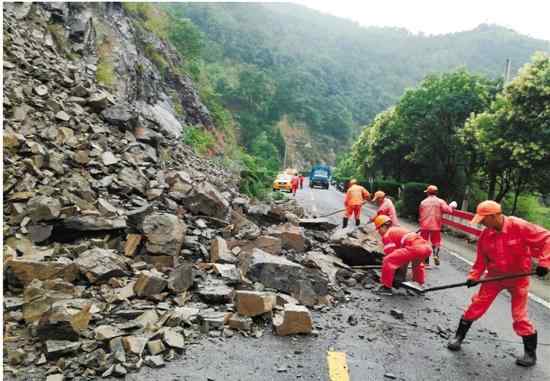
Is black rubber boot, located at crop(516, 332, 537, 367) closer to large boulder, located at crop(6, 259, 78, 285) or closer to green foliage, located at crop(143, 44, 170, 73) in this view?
large boulder, located at crop(6, 259, 78, 285)

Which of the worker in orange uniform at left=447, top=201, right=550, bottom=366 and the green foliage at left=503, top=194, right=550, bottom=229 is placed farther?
the green foliage at left=503, top=194, right=550, bottom=229

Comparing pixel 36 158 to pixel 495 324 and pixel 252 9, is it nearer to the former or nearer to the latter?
pixel 495 324

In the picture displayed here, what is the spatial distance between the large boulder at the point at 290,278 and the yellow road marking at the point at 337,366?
1176 mm

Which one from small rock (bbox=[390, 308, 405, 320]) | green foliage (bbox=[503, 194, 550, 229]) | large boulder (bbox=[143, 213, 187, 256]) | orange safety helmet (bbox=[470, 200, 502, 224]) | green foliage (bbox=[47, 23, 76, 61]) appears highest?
green foliage (bbox=[47, 23, 76, 61])

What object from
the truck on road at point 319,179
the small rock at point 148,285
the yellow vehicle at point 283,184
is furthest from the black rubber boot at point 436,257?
the truck on road at point 319,179

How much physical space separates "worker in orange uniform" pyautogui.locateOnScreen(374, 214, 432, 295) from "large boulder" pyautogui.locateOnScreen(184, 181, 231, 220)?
123 inches

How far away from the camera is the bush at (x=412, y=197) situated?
1794cm

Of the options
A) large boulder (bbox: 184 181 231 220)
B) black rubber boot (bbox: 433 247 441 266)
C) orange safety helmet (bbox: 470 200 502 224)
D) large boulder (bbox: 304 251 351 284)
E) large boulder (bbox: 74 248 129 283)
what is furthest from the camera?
black rubber boot (bbox: 433 247 441 266)

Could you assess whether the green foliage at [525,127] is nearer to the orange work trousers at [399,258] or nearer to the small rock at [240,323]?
the orange work trousers at [399,258]

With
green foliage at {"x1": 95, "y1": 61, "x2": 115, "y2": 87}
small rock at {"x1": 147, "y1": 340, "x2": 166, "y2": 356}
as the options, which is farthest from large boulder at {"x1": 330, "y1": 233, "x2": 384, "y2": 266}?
green foliage at {"x1": 95, "y1": 61, "x2": 115, "y2": 87}

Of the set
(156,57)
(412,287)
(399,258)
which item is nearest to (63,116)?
(399,258)

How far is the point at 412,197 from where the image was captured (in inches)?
716

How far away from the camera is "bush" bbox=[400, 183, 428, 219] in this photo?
17.9m

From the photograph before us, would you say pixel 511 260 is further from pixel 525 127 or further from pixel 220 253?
pixel 525 127
